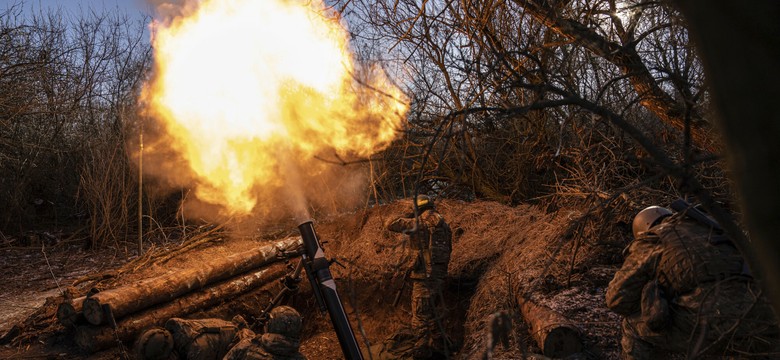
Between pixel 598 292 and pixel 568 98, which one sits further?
pixel 598 292

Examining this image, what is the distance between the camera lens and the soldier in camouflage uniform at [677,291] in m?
3.93

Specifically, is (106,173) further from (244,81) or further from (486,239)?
(486,239)

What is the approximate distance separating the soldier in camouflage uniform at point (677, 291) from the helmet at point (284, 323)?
344 cm

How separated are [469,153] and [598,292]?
5.98 m

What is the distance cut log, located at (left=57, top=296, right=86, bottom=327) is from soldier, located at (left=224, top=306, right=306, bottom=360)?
2117 millimetres

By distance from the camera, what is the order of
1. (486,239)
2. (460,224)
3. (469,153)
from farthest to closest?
(469,153)
(460,224)
(486,239)

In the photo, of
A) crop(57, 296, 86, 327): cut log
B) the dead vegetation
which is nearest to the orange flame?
the dead vegetation

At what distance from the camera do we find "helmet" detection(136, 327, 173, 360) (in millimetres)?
6164

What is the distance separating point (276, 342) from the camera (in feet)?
19.5

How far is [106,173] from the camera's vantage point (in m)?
12.2

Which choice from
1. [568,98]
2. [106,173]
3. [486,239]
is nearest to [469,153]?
[486,239]

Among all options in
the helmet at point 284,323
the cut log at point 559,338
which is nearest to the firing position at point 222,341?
the helmet at point 284,323

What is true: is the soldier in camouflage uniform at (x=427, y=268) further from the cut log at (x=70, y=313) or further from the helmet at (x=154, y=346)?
the cut log at (x=70, y=313)

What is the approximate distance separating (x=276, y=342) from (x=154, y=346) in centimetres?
150
